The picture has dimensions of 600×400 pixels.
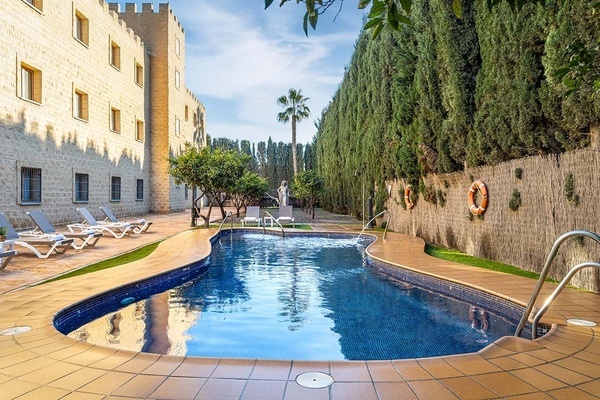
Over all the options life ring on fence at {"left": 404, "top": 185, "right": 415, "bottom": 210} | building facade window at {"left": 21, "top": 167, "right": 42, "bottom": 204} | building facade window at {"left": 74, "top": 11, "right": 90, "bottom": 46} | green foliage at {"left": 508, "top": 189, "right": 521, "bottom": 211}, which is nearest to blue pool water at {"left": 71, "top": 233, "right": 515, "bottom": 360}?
green foliage at {"left": 508, "top": 189, "right": 521, "bottom": 211}

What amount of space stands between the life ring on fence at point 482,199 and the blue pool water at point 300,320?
2.63 m

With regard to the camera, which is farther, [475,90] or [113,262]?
[475,90]

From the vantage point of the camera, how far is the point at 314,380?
249cm

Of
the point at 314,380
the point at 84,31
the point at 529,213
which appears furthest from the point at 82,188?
the point at 314,380

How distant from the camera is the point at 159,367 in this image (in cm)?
263

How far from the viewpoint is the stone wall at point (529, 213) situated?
514 centimetres

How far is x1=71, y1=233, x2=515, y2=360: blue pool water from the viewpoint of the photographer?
12.7ft

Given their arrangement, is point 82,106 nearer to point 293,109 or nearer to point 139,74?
point 139,74

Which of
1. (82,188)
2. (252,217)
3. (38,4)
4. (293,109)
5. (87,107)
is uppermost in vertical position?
(293,109)

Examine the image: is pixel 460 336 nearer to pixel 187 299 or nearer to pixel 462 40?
pixel 187 299

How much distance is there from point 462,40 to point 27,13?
12.0 m

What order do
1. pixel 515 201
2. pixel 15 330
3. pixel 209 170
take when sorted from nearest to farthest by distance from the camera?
pixel 15 330, pixel 515 201, pixel 209 170

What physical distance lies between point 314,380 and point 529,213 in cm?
547

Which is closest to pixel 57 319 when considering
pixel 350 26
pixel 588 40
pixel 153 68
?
pixel 588 40
